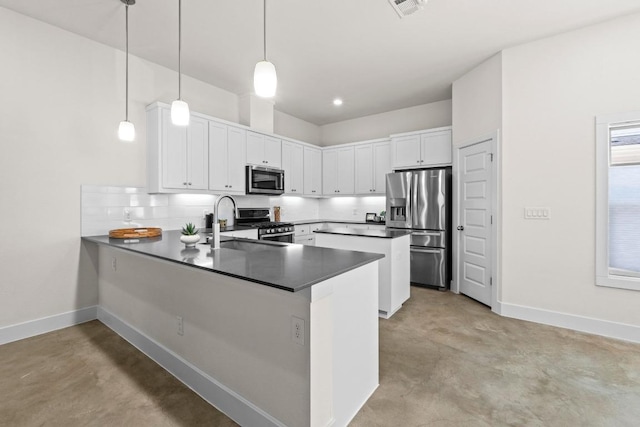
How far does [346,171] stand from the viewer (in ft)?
19.6

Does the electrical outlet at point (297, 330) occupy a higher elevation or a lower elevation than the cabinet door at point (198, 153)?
lower

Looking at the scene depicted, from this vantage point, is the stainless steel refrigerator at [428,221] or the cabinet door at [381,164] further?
the cabinet door at [381,164]

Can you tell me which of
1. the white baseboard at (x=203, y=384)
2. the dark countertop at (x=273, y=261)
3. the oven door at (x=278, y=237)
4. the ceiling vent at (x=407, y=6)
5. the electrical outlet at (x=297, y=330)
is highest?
the ceiling vent at (x=407, y=6)

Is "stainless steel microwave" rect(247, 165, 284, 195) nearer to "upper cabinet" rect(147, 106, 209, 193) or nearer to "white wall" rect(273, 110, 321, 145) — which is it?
"upper cabinet" rect(147, 106, 209, 193)

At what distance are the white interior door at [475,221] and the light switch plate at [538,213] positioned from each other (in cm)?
40

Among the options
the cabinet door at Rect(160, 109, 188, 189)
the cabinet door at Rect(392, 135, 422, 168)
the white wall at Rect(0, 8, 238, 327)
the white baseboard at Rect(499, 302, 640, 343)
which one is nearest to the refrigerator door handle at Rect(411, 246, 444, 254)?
the white baseboard at Rect(499, 302, 640, 343)

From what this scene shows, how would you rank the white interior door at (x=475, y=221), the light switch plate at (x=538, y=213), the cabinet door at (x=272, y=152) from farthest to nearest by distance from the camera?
the cabinet door at (x=272, y=152) → the white interior door at (x=475, y=221) → the light switch plate at (x=538, y=213)

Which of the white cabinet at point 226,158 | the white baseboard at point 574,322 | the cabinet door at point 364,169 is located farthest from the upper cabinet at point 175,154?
the white baseboard at point 574,322

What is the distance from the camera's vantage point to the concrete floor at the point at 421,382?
1.80m

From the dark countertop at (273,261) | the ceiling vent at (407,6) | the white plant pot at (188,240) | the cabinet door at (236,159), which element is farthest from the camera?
the cabinet door at (236,159)

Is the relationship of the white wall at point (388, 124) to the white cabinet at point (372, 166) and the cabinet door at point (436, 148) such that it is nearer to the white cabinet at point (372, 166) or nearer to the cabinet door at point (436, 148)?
the white cabinet at point (372, 166)

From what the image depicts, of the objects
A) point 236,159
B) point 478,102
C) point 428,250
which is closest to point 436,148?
point 478,102

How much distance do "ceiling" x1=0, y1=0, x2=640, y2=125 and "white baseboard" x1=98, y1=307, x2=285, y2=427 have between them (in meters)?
3.00

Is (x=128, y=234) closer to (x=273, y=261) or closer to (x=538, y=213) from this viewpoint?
(x=273, y=261)
